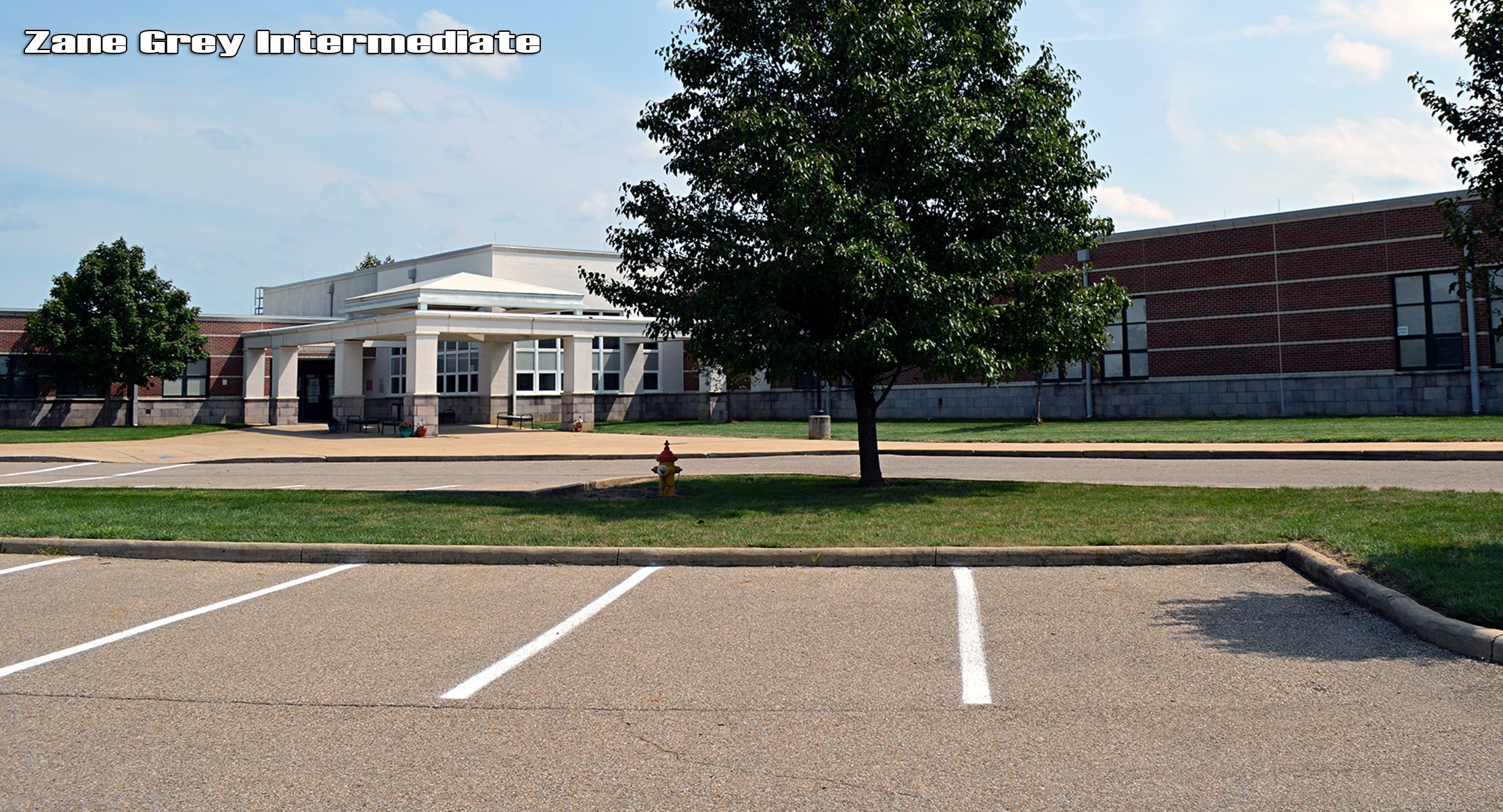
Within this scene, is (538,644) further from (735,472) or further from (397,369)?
(397,369)

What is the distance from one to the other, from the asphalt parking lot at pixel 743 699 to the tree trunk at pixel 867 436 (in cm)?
740

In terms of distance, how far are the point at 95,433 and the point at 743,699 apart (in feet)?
134

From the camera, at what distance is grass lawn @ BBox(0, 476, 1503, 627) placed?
8.74 m

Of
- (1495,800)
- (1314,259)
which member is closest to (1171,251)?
(1314,259)

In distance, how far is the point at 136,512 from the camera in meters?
12.8

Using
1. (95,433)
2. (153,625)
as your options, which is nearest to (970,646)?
(153,625)

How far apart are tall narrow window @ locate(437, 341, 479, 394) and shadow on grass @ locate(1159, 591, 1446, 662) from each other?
1828 inches

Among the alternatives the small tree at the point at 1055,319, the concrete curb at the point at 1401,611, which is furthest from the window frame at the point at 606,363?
the concrete curb at the point at 1401,611

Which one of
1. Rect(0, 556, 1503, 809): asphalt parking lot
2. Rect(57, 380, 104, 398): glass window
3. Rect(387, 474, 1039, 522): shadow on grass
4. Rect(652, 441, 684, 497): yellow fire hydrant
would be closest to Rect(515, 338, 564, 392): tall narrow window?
Rect(57, 380, 104, 398): glass window

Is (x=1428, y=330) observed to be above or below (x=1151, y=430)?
above

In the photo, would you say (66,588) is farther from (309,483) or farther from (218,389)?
(218,389)

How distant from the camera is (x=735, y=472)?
20219 mm

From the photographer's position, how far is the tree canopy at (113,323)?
43.1 metres

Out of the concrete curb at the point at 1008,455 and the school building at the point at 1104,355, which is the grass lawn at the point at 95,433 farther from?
the concrete curb at the point at 1008,455
